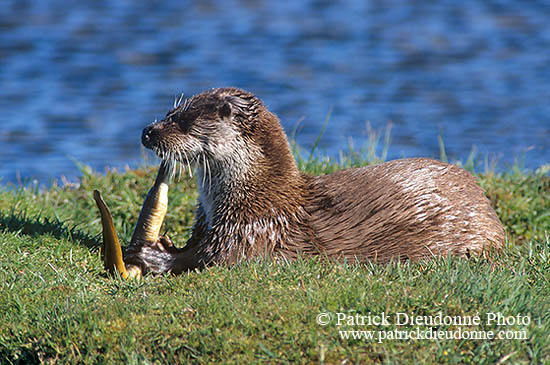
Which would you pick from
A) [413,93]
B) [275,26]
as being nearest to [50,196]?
Answer: [413,93]

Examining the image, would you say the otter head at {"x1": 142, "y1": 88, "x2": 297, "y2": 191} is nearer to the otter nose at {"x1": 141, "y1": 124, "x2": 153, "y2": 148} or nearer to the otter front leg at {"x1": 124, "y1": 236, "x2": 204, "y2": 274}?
the otter nose at {"x1": 141, "y1": 124, "x2": 153, "y2": 148}

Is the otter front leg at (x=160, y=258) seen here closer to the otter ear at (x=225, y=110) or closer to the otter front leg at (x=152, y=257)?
the otter front leg at (x=152, y=257)

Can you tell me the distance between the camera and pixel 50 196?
7422mm

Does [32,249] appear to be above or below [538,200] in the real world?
above

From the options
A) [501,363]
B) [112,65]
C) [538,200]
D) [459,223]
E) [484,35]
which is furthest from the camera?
[484,35]

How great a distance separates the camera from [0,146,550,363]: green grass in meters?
3.74

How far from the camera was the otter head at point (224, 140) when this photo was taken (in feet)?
17.8

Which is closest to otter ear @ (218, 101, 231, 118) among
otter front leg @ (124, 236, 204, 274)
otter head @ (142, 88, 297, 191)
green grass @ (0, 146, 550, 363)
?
otter head @ (142, 88, 297, 191)

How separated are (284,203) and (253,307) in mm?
1442

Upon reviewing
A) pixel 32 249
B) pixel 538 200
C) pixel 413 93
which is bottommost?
pixel 413 93

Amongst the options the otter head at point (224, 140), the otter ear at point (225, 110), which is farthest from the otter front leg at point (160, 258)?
the otter ear at point (225, 110)

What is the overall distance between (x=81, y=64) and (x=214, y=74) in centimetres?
Result: 304

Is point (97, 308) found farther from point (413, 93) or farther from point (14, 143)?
point (413, 93)

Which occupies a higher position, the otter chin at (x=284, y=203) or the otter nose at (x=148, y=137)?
the otter nose at (x=148, y=137)
